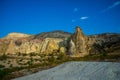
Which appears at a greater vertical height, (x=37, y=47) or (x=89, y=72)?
(x=37, y=47)

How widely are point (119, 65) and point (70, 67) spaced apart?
4240 mm

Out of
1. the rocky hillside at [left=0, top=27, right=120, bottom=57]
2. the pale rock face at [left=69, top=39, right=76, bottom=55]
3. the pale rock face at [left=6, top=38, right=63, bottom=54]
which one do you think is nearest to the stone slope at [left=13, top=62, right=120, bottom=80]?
the rocky hillside at [left=0, top=27, right=120, bottom=57]

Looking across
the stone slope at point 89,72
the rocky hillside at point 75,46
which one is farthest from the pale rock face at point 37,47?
the stone slope at point 89,72

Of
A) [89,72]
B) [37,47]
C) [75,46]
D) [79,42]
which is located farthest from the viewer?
[37,47]

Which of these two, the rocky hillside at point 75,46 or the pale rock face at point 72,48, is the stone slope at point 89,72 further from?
the pale rock face at point 72,48

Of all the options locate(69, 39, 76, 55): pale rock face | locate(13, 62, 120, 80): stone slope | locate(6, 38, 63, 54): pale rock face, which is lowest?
locate(13, 62, 120, 80): stone slope

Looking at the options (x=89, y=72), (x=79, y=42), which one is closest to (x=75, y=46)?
(x=79, y=42)

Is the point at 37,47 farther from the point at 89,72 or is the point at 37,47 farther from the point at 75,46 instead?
the point at 89,72

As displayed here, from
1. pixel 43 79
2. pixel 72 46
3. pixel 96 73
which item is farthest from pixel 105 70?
pixel 72 46

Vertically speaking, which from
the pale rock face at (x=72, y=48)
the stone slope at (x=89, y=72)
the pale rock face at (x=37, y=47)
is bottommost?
the stone slope at (x=89, y=72)

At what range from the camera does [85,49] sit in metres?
81.9

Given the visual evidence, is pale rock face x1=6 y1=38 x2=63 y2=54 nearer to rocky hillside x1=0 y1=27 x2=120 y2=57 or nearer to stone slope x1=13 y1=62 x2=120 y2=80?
rocky hillside x1=0 y1=27 x2=120 y2=57

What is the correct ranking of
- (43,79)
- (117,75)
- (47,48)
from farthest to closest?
(47,48), (43,79), (117,75)

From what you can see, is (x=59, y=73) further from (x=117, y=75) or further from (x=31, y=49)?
(x=31, y=49)
